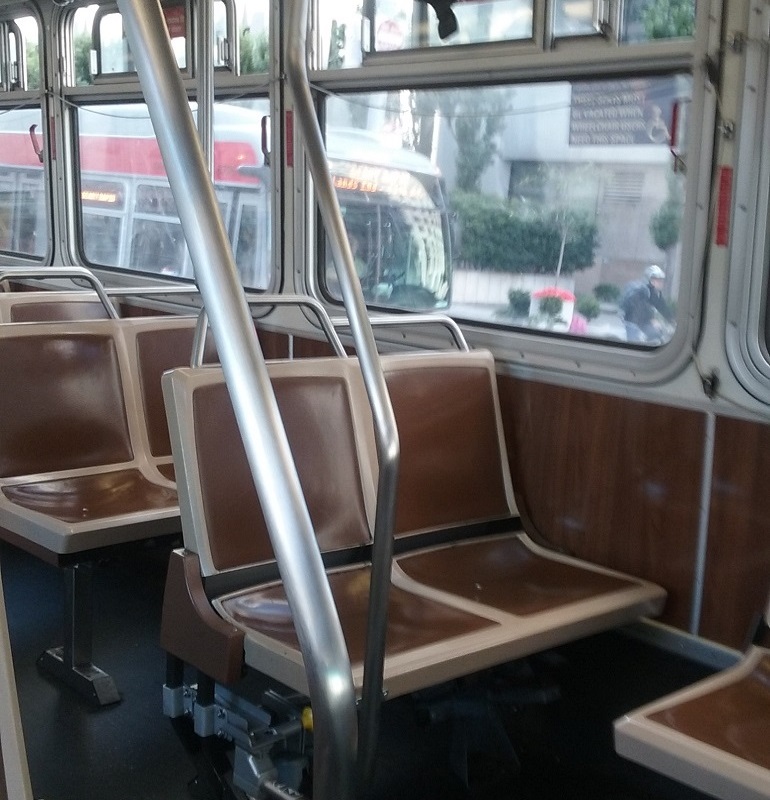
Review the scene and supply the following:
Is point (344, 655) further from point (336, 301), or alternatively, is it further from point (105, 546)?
point (336, 301)

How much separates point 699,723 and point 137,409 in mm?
2205

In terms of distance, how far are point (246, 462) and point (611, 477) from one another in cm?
100

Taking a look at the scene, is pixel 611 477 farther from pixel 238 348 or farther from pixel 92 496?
pixel 238 348

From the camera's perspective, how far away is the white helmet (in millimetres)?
2707

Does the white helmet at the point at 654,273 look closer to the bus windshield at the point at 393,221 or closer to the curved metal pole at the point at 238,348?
the bus windshield at the point at 393,221

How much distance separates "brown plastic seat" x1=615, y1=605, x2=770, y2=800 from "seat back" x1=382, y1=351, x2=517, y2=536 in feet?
3.37

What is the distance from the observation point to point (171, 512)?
298cm

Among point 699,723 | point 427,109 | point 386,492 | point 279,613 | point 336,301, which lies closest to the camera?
point 386,492

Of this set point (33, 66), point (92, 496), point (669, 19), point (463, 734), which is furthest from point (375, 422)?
point (33, 66)

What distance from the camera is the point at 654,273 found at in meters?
2.72

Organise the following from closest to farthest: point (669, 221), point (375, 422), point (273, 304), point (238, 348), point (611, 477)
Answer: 1. point (238, 348)
2. point (375, 422)
3. point (669, 221)
4. point (611, 477)
5. point (273, 304)

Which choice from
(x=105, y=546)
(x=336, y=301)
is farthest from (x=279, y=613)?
(x=336, y=301)

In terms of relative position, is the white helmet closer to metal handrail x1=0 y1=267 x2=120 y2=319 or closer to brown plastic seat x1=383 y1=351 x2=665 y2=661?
brown plastic seat x1=383 y1=351 x2=665 y2=661

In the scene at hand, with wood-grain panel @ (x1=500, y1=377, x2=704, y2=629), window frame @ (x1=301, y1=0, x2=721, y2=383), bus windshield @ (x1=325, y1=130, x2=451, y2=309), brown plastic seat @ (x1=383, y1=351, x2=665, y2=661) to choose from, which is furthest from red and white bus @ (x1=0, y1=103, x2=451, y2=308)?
A: wood-grain panel @ (x1=500, y1=377, x2=704, y2=629)
